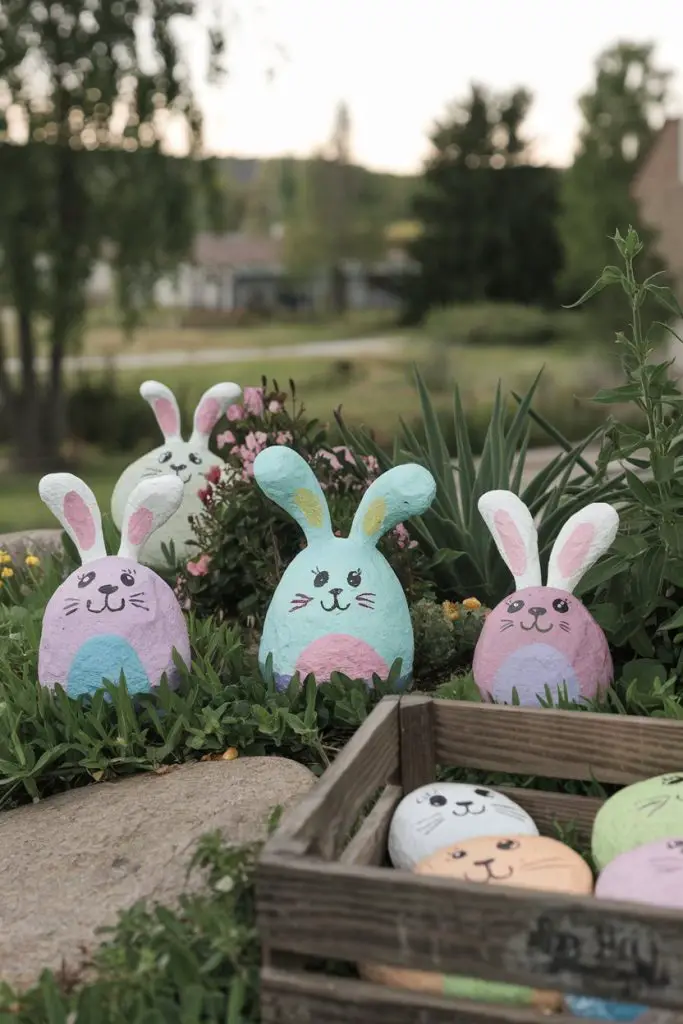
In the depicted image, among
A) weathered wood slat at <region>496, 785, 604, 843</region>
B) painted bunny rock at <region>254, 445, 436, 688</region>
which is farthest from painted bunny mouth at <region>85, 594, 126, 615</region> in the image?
weathered wood slat at <region>496, 785, 604, 843</region>

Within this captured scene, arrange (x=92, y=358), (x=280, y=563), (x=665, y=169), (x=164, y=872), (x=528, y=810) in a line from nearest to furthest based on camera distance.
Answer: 1. (x=164, y=872)
2. (x=528, y=810)
3. (x=280, y=563)
4. (x=92, y=358)
5. (x=665, y=169)

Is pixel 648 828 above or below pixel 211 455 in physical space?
below

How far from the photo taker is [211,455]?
14.1 feet

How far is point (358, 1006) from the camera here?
181 centimetres

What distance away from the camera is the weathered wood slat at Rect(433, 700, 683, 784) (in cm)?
232

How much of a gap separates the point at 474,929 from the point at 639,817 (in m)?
0.52

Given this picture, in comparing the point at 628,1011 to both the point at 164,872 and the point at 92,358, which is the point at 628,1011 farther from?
the point at 92,358

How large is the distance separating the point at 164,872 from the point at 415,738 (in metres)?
0.59

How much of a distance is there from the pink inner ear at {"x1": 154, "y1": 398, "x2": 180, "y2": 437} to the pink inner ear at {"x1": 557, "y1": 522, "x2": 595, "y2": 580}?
1923mm

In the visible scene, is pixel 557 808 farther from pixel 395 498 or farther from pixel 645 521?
pixel 645 521

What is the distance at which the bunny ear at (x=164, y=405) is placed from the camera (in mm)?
4242

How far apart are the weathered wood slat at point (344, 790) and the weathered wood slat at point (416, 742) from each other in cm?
2

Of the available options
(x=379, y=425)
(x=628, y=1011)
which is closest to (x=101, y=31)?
(x=379, y=425)

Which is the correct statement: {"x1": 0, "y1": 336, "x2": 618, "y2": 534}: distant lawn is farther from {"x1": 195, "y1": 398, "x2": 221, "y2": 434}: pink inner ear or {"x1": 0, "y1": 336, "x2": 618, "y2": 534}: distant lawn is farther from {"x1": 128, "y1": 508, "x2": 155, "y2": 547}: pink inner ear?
{"x1": 128, "y1": 508, "x2": 155, "y2": 547}: pink inner ear
